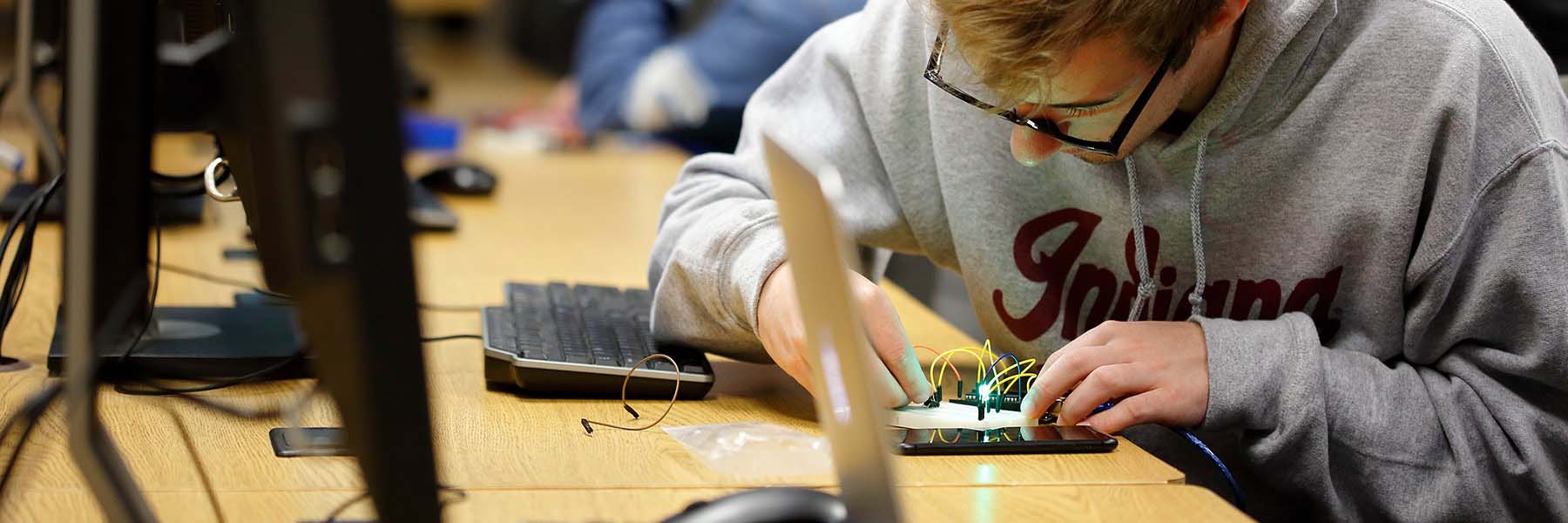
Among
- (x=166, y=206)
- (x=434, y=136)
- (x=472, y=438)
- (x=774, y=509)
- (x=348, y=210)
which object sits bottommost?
(x=434, y=136)

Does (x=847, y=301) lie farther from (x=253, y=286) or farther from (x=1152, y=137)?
(x=253, y=286)

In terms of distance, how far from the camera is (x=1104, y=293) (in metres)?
1.09

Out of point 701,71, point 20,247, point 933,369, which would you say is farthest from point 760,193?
point 701,71

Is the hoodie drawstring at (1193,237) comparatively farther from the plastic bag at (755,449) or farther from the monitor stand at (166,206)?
the monitor stand at (166,206)

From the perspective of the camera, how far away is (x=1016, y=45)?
2.67ft

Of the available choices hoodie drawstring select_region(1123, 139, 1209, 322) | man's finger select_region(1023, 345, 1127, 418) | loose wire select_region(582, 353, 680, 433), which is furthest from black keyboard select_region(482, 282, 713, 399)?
hoodie drawstring select_region(1123, 139, 1209, 322)

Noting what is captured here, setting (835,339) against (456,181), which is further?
(456,181)

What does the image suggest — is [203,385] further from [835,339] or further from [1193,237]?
[1193,237]

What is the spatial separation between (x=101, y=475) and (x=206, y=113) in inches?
21.4

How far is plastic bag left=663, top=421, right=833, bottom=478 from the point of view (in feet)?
2.52

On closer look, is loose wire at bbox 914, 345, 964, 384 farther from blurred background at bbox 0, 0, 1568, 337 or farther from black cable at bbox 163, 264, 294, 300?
blurred background at bbox 0, 0, 1568, 337

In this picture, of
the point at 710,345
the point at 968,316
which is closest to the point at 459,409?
the point at 710,345

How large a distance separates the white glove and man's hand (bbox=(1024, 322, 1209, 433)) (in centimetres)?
177

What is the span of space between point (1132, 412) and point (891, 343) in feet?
0.50
